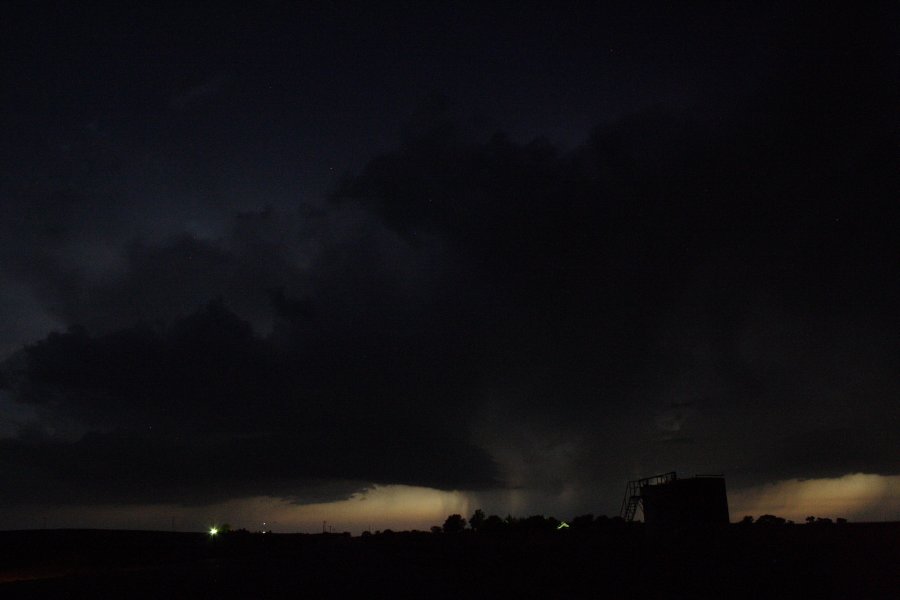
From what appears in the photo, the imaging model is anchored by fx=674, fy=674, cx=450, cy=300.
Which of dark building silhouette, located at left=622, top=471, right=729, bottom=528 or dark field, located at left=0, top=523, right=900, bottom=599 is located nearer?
dark field, located at left=0, top=523, right=900, bottom=599

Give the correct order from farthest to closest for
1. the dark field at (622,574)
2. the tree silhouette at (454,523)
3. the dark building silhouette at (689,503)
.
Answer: the tree silhouette at (454,523) → the dark building silhouette at (689,503) → the dark field at (622,574)

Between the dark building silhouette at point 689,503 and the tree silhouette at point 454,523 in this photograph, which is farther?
the tree silhouette at point 454,523

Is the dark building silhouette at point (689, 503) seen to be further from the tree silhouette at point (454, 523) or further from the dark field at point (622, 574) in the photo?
the tree silhouette at point (454, 523)

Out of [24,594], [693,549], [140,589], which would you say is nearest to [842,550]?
[693,549]

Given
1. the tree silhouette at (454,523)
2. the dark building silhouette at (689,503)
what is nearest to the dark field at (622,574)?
the dark building silhouette at (689,503)

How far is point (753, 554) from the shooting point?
2308cm

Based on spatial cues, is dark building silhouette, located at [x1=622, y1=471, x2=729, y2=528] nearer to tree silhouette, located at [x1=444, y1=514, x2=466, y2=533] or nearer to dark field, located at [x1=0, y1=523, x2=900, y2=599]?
dark field, located at [x1=0, y1=523, x2=900, y2=599]

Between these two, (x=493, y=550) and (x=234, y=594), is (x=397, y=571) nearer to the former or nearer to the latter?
(x=493, y=550)

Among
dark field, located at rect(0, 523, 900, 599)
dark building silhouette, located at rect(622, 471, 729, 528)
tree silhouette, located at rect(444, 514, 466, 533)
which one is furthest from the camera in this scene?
tree silhouette, located at rect(444, 514, 466, 533)

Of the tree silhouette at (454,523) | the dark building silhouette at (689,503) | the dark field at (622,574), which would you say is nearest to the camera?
the dark field at (622,574)

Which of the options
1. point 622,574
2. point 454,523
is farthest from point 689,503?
point 454,523

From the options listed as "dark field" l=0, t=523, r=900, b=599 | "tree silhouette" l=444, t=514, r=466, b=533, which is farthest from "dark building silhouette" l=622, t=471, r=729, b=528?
"tree silhouette" l=444, t=514, r=466, b=533

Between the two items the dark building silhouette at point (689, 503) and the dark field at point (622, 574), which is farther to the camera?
the dark building silhouette at point (689, 503)

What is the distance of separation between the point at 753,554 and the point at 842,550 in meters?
2.71
